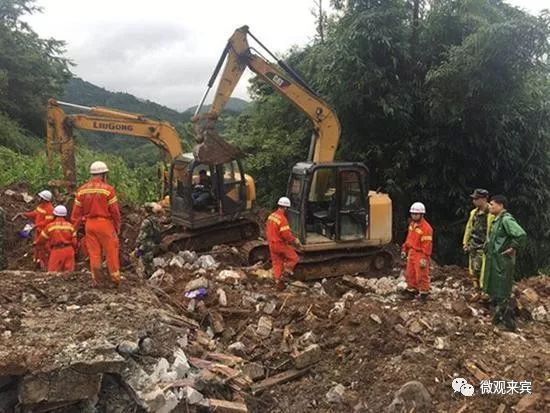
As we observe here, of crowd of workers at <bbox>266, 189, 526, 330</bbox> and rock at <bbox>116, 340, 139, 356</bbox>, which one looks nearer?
rock at <bbox>116, 340, 139, 356</bbox>

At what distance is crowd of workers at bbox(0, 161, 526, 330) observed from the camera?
682cm

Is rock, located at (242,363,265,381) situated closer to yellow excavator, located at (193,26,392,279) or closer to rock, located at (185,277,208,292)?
rock, located at (185,277,208,292)

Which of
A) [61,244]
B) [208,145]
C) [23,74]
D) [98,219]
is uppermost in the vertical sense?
[23,74]

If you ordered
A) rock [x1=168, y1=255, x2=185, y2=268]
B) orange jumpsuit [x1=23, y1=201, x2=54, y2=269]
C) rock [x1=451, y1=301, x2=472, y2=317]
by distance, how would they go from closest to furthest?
rock [x1=451, y1=301, x2=472, y2=317] < orange jumpsuit [x1=23, y1=201, x2=54, y2=269] < rock [x1=168, y1=255, x2=185, y2=268]

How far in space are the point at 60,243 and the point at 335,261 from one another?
465 centimetres

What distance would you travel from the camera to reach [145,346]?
5.35 m

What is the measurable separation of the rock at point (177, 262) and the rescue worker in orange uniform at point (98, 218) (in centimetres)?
294

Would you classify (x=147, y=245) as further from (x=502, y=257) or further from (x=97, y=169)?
(x=502, y=257)

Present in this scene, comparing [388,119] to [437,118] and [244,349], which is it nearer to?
[437,118]

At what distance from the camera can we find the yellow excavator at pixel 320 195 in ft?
32.4

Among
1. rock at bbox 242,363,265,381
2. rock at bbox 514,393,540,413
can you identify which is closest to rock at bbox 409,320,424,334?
rock at bbox 514,393,540,413

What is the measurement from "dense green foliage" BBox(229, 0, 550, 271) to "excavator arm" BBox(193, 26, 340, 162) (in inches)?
179

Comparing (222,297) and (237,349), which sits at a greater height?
(222,297)

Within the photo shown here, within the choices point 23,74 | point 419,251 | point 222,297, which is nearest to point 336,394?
point 222,297
